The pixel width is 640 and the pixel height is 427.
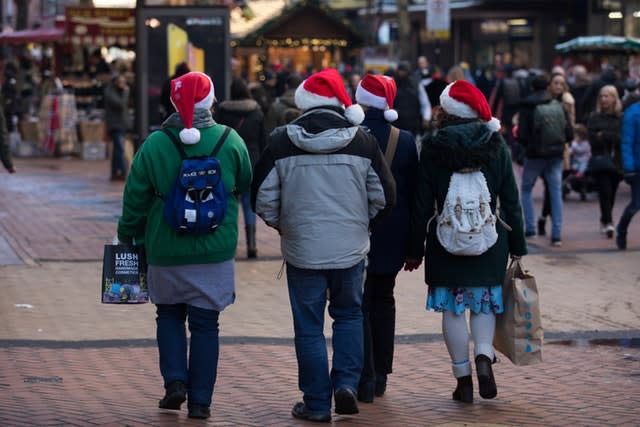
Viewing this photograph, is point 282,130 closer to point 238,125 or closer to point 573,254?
point 238,125

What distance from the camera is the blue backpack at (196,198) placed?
6.30 m

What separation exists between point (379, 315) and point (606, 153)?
8.15 m

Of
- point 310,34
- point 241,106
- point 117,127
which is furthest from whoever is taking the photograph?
point 310,34

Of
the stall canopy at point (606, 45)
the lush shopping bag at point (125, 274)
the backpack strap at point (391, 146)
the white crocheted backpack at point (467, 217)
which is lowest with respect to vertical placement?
the lush shopping bag at point (125, 274)

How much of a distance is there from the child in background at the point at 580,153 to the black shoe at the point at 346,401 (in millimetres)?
11912

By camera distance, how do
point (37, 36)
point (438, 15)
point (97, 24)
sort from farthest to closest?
1. point (37, 36)
2. point (438, 15)
3. point (97, 24)

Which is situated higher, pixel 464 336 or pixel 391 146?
pixel 391 146

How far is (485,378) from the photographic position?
6.90m

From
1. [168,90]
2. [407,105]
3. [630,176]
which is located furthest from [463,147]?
[407,105]

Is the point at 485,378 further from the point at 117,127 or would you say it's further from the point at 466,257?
the point at 117,127

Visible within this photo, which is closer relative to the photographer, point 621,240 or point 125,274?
point 125,274

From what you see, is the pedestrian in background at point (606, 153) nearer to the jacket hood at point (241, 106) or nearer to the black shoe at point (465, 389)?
the jacket hood at point (241, 106)

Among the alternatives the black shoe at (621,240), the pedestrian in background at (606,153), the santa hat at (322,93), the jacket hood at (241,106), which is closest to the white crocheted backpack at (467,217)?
the santa hat at (322,93)

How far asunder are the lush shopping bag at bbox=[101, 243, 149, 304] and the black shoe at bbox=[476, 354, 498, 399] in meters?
1.77
